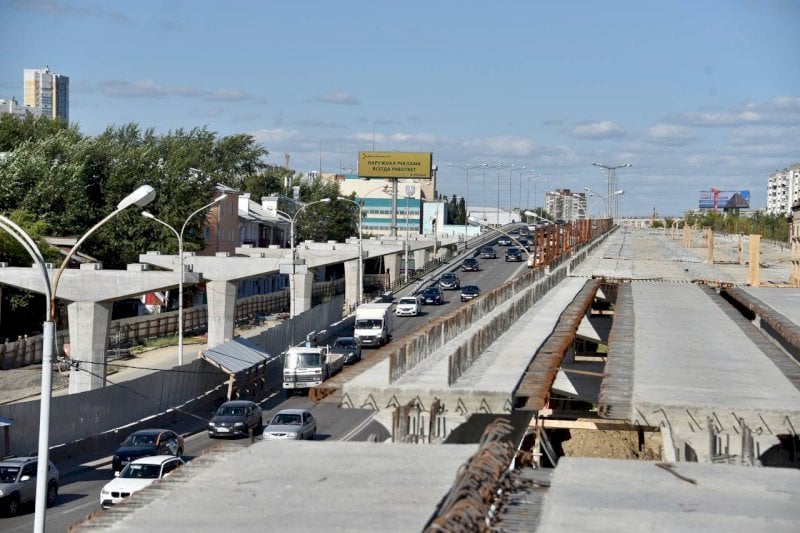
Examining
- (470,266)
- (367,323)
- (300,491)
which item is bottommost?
(367,323)

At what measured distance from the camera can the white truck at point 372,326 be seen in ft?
194

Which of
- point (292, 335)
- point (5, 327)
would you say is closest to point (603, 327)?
point (292, 335)

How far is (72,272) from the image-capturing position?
41.8m

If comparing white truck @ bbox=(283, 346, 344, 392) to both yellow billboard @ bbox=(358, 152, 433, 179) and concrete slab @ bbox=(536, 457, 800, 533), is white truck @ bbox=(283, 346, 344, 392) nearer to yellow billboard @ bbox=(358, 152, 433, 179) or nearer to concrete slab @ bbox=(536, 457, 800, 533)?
concrete slab @ bbox=(536, 457, 800, 533)

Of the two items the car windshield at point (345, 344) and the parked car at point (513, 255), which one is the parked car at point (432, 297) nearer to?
the car windshield at point (345, 344)

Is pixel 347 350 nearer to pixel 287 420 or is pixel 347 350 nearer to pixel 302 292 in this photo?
pixel 302 292

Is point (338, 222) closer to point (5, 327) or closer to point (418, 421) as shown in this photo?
point (5, 327)

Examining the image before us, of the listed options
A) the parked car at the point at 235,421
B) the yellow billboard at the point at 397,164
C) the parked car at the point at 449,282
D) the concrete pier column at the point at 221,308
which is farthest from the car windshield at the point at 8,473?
the yellow billboard at the point at 397,164

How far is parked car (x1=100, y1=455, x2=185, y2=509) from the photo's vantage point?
25.3m

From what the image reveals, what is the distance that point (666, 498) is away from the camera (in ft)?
40.9

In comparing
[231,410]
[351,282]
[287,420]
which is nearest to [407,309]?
[351,282]

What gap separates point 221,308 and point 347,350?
6315mm

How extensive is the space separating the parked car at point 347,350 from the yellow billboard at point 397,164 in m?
89.0

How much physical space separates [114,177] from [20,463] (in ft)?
195
